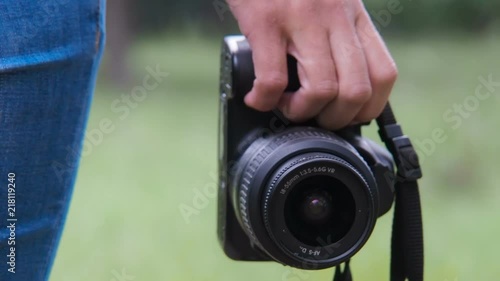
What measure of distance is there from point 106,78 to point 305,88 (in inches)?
191

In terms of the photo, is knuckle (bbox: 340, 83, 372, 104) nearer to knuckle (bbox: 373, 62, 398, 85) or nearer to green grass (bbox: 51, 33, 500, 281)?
knuckle (bbox: 373, 62, 398, 85)

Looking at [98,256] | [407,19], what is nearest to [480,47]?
[407,19]

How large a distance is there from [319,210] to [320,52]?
20 cm

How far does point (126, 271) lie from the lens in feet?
8.13

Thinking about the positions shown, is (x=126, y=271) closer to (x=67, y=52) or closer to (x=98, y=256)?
(x=98, y=256)

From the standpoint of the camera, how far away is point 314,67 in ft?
3.32
